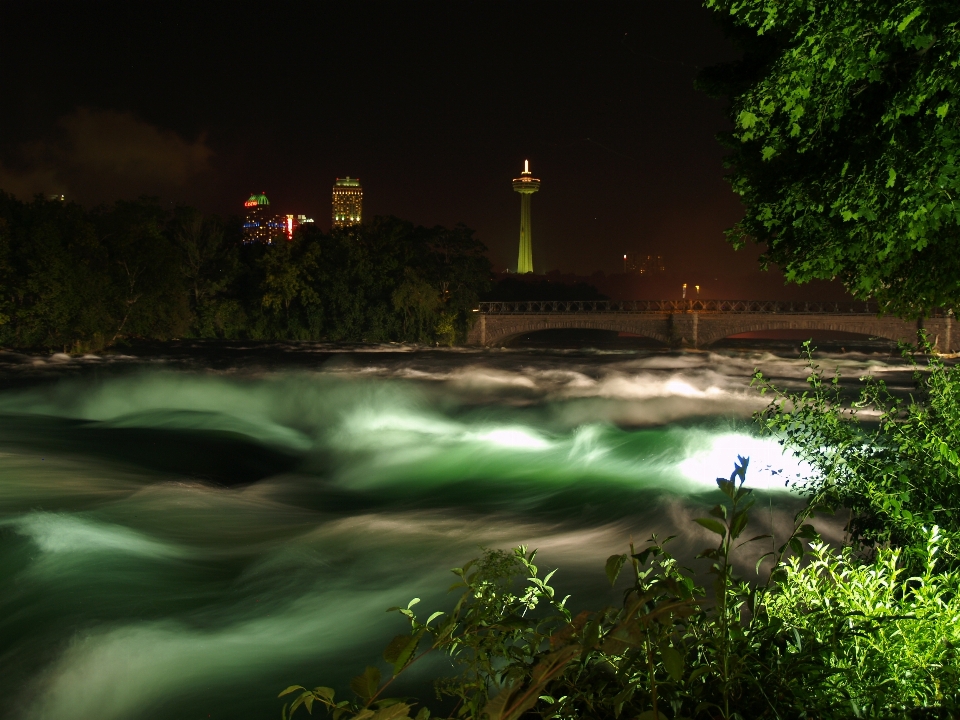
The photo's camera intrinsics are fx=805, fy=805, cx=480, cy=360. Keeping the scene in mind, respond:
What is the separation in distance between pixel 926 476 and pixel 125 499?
35.5ft

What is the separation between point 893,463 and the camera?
5.75 m

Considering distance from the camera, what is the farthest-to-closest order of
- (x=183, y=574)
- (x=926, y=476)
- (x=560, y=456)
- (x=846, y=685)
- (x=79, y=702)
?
1. (x=560, y=456)
2. (x=183, y=574)
3. (x=79, y=702)
4. (x=926, y=476)
5. (x=846, y=685)

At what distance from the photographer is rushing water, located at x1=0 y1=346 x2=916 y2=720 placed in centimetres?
696

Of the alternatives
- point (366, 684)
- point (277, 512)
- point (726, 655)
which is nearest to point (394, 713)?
point (366, 684)

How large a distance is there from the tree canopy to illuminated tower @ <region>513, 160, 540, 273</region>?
153 meters

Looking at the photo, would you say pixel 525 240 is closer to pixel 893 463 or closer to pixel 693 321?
pixel 693 321

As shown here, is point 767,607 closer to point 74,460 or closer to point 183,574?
point 183,574

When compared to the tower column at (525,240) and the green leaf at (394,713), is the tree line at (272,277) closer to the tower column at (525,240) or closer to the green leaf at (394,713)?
the green leaf at (394,713)

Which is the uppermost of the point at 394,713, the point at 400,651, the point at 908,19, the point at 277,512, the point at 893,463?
the point at 908,19

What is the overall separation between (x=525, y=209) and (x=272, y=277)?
104080mm

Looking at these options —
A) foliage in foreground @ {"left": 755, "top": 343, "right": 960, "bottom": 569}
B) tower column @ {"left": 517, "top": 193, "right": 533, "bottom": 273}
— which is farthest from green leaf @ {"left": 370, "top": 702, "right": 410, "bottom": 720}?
tower column @ {"left": 517, "top": 193, "right": 533, "bottom": 273}

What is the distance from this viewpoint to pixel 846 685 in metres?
2.82

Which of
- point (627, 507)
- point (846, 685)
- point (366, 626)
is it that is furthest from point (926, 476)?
point (627, 507)

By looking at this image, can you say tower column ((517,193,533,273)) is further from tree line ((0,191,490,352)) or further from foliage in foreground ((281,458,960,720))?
foliage in foreground ((281,458,960,720))
